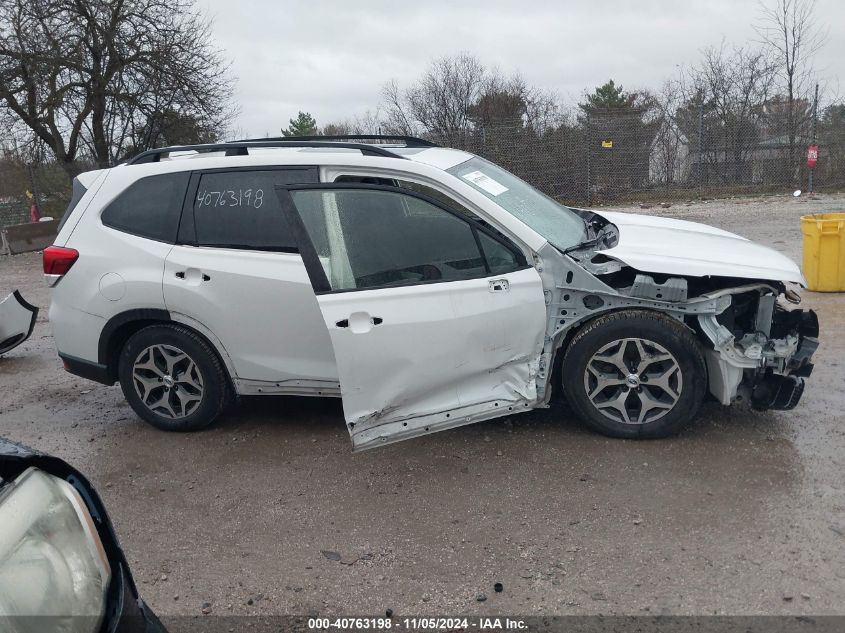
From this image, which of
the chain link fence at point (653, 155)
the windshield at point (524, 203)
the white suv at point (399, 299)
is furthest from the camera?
the chain link fence at point (653, 155)

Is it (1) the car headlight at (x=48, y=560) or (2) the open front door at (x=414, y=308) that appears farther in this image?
(2) the open front door at (x=414, y=308)

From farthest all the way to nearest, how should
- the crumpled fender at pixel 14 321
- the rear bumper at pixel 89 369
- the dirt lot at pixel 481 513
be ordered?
the crumpled fender at pixel 14 321, the rear bumper at pixel 89 369, the dirt lot at pixel 481 513

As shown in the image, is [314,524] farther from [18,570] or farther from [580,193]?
[580,193]

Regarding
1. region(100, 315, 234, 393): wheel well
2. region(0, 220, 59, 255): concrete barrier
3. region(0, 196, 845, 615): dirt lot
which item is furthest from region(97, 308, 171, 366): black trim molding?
region(0, 220, 59, 255): concrete barrier

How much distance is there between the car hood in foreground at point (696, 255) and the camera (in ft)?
14.0

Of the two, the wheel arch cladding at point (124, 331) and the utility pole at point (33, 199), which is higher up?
the utility pole at point (33, 199)

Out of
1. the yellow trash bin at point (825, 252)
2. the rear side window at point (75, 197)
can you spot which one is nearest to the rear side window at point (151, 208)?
the rear side window at point (75, 197)

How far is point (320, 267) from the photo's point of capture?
163 inches

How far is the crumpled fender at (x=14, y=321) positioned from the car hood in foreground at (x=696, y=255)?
5913 mm

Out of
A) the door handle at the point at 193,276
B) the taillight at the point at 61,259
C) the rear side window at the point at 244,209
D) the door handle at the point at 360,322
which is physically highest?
the rear side window at the point at 244,209

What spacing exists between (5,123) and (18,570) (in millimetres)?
21745

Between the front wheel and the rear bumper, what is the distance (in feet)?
10.2

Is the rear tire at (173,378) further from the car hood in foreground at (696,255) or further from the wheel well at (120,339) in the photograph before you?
the car hood in foreground at (696,255)

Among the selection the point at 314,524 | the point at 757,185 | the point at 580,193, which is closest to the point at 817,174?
the point at 757,185
